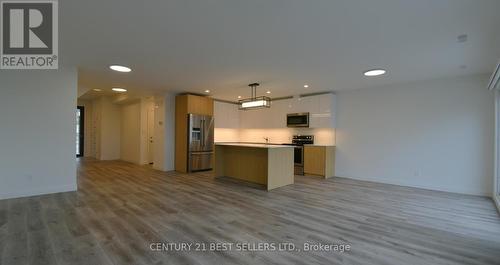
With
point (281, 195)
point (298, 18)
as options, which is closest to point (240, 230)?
point (281, 195)

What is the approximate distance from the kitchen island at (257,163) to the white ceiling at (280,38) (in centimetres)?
168

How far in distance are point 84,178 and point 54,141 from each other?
176 cm

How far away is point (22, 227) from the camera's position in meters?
2.82

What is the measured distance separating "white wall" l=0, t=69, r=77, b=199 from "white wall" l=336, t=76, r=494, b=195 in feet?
21.6

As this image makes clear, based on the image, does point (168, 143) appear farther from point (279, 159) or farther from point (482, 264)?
point (482, 264)

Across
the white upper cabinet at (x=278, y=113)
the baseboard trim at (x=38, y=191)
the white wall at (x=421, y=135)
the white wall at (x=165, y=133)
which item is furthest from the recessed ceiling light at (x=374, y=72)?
the baseboard trim at (x=38, y=191)

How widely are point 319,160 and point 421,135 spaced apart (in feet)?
7.98

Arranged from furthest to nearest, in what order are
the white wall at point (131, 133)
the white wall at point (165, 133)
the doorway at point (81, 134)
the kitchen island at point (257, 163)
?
the doorway at point (81, 134) < the white wall at point (131, 133) < the white wall at point (165, 133) < the kitchen island at point (257, 163)

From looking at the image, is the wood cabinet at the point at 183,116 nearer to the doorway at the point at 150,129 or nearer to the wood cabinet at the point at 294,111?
the doorway at the point at 150,129

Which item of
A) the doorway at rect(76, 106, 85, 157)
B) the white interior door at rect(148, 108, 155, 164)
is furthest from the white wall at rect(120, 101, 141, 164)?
the doorway at rect(76, 106, 85, 157)

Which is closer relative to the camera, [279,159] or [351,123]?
[279,159]

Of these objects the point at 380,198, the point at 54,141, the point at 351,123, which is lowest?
the point at 380,198

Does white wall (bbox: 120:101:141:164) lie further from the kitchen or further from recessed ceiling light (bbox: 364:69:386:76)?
recessed ceiling light (bbox: 364:69:386:76)

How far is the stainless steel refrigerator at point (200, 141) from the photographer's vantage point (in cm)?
693
